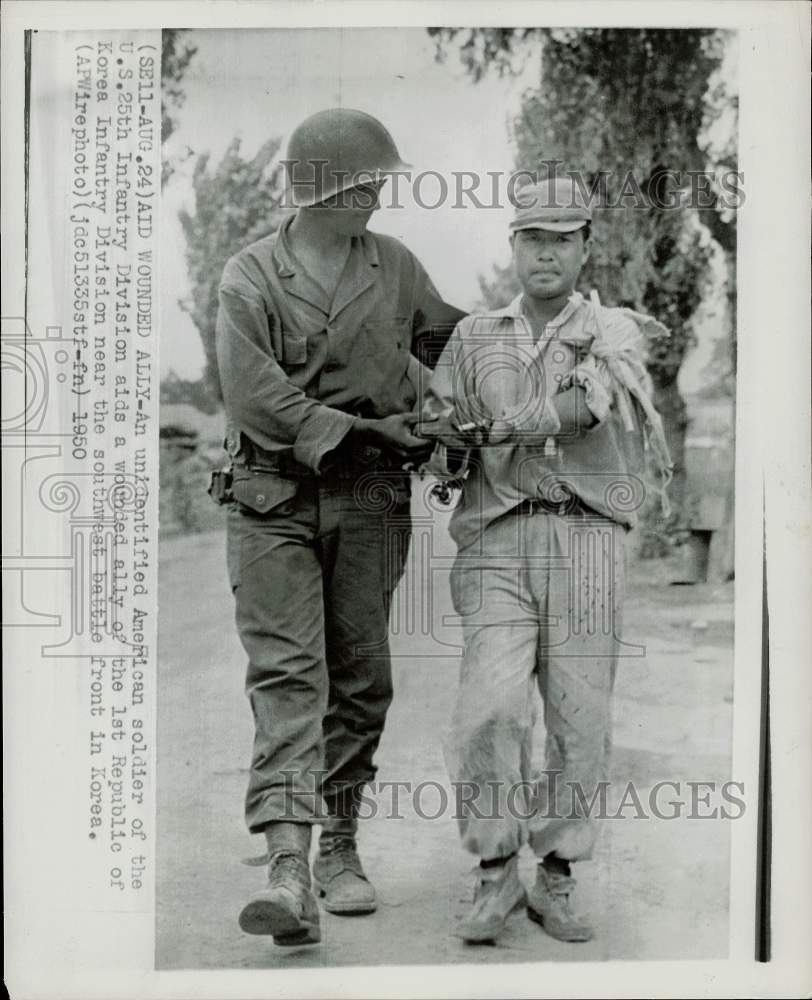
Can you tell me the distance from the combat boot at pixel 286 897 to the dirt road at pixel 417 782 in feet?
0.12

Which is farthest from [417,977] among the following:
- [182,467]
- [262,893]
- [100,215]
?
[100,215]

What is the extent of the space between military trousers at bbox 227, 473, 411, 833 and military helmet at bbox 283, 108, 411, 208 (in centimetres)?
74

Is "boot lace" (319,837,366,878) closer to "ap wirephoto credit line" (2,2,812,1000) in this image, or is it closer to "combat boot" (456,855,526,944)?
"ap wirephoto credit line" (2,2,812,1000)

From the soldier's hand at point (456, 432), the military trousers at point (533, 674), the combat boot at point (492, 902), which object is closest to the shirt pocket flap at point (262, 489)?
the soldier's hand at point (456, 432)

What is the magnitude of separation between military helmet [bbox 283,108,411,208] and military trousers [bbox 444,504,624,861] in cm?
94

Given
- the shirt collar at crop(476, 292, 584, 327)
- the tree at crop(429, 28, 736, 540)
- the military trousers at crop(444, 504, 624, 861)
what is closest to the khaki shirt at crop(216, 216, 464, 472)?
the shirt collar at crop(476, 292, 584, 327)

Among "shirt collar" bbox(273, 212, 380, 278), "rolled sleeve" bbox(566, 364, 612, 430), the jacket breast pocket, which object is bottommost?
"rolled sleeve" bbox(566, 364, 612, 430)

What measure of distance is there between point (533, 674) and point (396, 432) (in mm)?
708

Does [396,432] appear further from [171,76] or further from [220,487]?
[171,76]

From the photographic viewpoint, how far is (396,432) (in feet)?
11.5

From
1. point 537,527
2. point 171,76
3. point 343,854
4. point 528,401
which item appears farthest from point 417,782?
point 171,76

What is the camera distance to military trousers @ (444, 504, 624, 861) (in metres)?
3.54

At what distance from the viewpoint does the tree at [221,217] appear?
3.50 meters

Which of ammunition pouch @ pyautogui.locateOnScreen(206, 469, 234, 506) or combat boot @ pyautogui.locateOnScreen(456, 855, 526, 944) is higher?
ammunition pouch @ pyautogui.locateOnScreen(206, 469, 234, 506)
